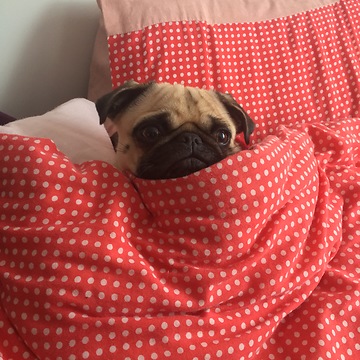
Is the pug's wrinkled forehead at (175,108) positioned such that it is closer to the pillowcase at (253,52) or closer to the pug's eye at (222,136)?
the pug's eye at (222,136)

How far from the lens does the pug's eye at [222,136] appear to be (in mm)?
944

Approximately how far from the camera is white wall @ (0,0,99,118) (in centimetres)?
118

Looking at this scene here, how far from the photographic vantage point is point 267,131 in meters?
1.23

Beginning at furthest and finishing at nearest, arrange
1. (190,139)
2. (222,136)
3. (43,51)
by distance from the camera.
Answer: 1. (43,51)
2. (222,136)
3. (190,139)

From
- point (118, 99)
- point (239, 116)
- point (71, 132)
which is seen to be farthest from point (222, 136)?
point (71, 132)

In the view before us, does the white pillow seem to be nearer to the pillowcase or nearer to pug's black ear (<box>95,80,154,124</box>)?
pug's black ear (<box>95,80,154,124</box>)

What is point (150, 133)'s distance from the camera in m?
0.90

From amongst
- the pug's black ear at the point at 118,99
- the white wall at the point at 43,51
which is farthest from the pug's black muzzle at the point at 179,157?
the white wall at the point at 43,51

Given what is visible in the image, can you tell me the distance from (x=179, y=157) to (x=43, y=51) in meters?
0.68

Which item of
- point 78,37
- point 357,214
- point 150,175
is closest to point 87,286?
point 150,175

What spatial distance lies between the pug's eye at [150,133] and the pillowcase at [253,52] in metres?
0.31

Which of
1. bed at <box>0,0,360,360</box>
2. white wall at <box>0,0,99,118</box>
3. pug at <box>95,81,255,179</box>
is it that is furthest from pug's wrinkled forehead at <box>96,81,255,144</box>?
white wall at <box>0,0,99,118</box>

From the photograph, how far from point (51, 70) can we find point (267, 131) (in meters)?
0.68

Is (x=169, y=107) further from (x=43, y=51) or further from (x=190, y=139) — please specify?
(x=43, y=51)
